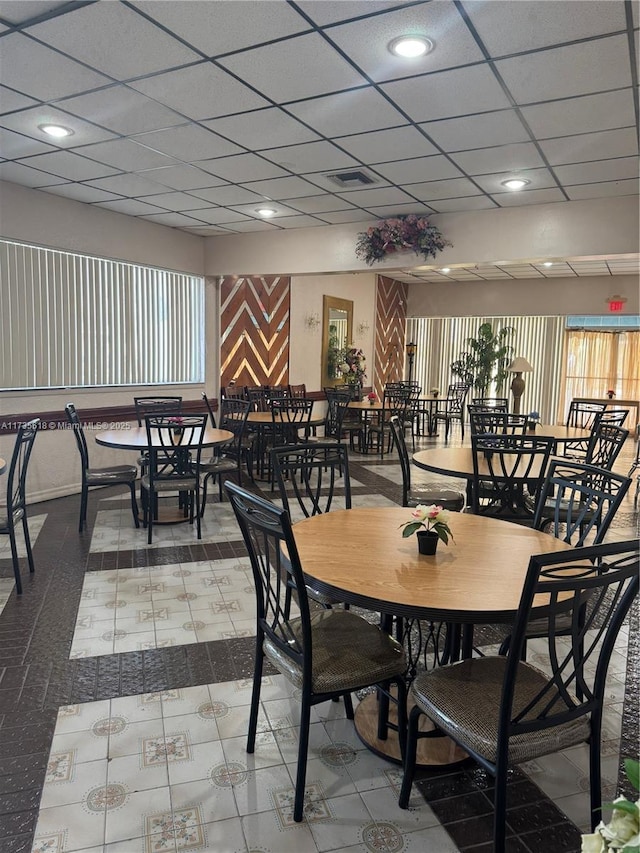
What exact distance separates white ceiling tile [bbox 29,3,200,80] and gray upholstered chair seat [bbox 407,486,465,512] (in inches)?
111

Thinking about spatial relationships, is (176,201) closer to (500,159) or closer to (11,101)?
(11,101)

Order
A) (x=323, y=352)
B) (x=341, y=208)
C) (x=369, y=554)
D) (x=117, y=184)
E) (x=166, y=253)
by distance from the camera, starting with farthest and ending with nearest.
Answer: (x=323, y=352), (x=166, y=253), (x=341, y=208), (x=117, y=184), (x=369, y=554)

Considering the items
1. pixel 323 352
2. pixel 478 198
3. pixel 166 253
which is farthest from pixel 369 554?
pixel 323 352

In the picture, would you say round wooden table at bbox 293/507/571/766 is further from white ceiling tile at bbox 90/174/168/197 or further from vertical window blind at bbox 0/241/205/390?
vertical window blind at bbox 0/241/205/390

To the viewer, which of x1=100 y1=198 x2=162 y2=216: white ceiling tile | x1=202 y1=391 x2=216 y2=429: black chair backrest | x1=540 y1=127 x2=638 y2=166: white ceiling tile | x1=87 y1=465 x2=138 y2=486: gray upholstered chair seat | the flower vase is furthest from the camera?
x1=202 y1=391 x2=216 y2=429: black chair backrest

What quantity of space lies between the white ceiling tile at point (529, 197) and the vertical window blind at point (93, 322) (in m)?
3.82

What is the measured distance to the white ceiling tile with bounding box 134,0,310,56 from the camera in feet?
7.80

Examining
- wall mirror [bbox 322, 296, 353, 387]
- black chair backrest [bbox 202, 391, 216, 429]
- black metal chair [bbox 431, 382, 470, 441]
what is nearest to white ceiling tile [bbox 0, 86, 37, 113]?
black chair backrest [bbox 202, 391, 216, 429]

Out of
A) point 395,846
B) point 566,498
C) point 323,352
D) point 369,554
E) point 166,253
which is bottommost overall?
point 395,846

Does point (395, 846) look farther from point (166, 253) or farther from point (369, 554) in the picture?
point (166, 253)

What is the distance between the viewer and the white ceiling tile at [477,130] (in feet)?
11.3

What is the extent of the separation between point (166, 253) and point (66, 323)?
158 centimetres

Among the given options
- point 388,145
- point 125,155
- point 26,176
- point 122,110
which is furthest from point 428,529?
point 26,176

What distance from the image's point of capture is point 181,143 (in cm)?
396
